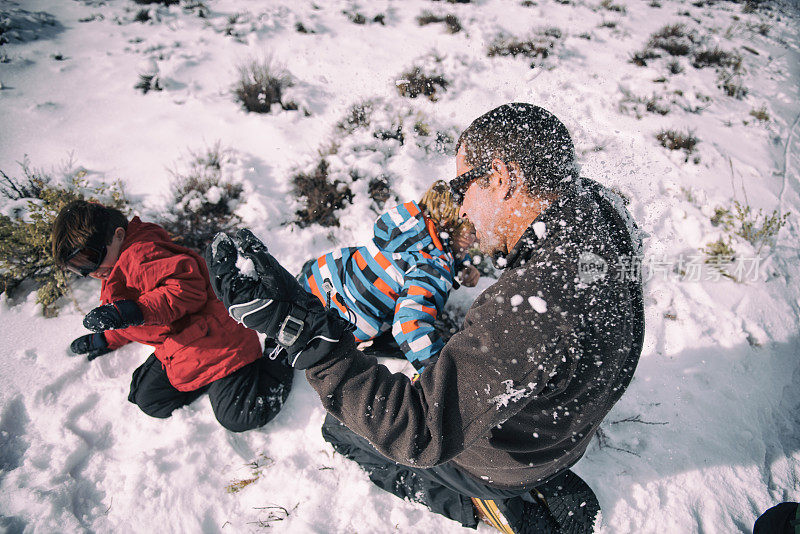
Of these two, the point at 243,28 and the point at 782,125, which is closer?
the point at 782,125

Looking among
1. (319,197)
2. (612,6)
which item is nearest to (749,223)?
(319,197)

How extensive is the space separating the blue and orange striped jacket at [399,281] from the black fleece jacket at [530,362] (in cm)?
83

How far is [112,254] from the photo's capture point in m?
1.96

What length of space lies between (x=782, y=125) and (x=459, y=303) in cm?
507

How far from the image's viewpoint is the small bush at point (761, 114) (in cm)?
441

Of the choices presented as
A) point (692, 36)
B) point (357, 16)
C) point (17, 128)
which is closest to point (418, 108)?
point (357, 16)

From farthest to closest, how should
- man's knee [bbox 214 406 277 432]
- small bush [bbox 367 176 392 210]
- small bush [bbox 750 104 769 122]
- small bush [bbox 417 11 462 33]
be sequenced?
small bush [bbox 417 11 462 33]
small bush [bbox 750 104 769 122]
small bush [bbox 367 176 392 210]
man's knee [bbox 214 406 277 432]

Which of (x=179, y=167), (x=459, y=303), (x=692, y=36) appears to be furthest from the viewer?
(x=692, y=36)

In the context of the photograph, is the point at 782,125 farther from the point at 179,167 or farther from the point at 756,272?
the point at 179,167

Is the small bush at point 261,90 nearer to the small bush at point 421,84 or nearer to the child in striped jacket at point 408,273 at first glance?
the small bush at point 421,84

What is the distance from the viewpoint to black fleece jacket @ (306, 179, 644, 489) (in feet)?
2.92

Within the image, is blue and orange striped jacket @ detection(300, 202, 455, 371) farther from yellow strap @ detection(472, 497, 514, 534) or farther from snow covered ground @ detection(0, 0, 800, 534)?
yellow strap @ detection(472, 497, 514, 534)

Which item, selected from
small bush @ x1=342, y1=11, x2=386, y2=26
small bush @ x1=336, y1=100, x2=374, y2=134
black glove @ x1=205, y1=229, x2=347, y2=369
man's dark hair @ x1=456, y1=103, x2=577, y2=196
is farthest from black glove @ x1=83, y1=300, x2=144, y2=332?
small bush @ x1=342, y1=11, x2=386, y2=26

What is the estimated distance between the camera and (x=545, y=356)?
0.88 m
